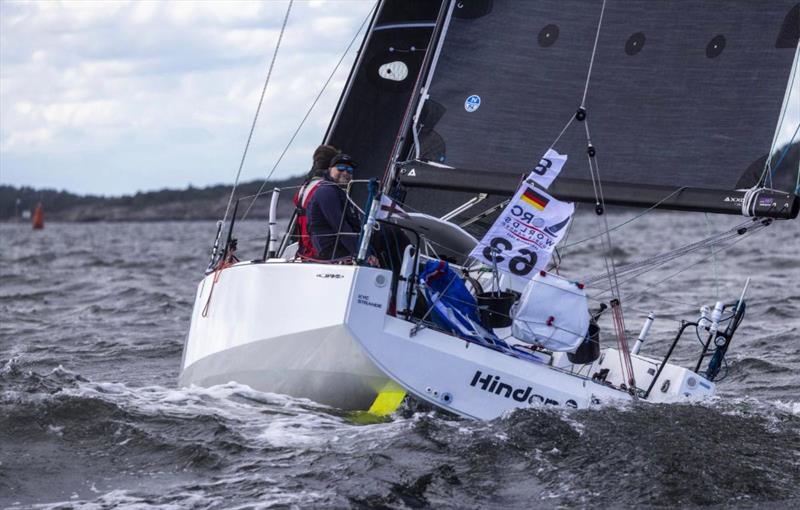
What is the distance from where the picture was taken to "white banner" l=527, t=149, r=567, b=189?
6.48 meters

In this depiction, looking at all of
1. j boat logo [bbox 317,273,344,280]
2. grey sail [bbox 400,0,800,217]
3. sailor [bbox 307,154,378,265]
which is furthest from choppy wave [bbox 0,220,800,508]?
grey sail [bbox 400,0,800,217]

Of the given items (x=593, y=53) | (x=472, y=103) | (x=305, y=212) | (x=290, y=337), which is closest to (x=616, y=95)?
(x=593, y=53)

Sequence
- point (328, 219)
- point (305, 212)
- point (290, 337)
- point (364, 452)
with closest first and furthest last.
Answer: point (364, 452)
point (290, 337)
point (328, 219)
point (305, 212)

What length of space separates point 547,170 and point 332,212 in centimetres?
133

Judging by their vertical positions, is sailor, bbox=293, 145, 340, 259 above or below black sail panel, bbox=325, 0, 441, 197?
below

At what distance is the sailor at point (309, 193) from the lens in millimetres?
7074

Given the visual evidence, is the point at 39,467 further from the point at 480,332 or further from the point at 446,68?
the point at 446,68

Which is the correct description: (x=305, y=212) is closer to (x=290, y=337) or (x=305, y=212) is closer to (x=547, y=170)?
(x=290, y=337)

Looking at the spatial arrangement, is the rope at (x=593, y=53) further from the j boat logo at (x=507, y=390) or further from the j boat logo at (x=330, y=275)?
the j boat logo at (x=330, y=275)

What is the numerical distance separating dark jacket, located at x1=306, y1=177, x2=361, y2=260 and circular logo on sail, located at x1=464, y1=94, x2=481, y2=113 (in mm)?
933

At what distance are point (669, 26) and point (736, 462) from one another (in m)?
2.82

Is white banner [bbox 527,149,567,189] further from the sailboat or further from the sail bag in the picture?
the sail bag

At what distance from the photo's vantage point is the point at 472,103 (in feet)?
→ 23.6

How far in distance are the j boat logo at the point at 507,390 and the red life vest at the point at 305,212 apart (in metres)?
1.41
